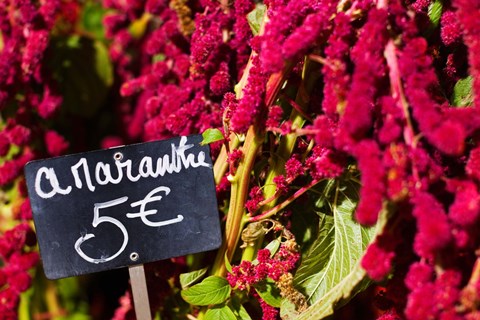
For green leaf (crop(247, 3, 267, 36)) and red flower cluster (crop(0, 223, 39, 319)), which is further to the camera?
red flower cluster (crop(0, 223, 39, 319))

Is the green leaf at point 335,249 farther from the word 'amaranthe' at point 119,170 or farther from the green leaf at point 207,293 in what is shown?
the word 'amaranthe' at point 119,170

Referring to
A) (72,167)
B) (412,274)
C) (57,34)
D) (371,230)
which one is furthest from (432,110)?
(57,34)

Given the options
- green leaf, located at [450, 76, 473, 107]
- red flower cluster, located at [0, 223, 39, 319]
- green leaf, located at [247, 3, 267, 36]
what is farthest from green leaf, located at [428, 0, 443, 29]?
red flower cluster, located at [0, 223, 39, 319]

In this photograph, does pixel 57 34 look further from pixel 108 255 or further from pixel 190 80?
pixel 108 255

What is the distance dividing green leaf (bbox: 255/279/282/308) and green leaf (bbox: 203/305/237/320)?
59 millimetres

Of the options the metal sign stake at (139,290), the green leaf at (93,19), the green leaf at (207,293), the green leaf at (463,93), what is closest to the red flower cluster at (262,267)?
the green leaf at (207,293)

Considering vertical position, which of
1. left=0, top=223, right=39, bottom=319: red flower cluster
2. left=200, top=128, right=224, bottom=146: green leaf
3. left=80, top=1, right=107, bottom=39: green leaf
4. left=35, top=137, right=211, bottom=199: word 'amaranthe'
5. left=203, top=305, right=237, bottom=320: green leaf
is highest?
left=200, top=128, right=224, bottom=146: green leaf

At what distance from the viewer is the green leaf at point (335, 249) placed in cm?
92

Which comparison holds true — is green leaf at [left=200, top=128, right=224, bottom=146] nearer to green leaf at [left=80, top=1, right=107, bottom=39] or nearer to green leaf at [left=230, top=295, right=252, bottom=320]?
green leaf at [left=230, top=295, right=252, bottom=320]

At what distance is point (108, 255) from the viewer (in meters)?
0.92

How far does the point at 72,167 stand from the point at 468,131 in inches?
23.6

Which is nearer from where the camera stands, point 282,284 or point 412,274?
point 412,274

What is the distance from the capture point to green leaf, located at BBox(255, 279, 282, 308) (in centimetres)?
92

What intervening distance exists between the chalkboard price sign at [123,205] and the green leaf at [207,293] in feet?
0.19
